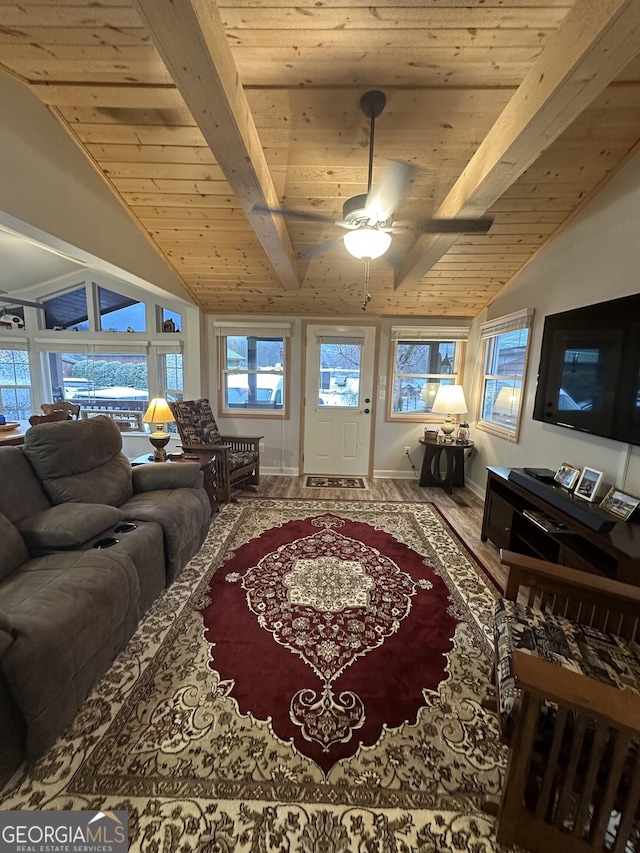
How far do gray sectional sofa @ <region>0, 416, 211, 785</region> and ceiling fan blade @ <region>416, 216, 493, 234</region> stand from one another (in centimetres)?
229

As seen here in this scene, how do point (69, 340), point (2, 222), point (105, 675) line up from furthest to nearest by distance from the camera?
1. point (69, 340)
2. point (2, 222)
3. point (105, 675)

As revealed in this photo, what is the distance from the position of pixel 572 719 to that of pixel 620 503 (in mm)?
1361

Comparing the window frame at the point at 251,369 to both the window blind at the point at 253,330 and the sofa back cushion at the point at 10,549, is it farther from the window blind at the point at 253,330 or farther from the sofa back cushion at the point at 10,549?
the sofa back cushion at the point at 10,549

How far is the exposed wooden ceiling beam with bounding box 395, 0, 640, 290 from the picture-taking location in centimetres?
106

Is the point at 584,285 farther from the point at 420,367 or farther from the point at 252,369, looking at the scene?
the point at 252,369

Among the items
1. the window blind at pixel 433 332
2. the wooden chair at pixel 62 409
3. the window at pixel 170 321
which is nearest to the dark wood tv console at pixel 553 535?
the window blind at pixel 433 332

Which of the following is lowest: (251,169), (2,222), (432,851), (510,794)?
(432,851)

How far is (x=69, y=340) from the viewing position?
4.68m

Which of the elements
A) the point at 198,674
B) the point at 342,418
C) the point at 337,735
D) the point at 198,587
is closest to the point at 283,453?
the point at 342,418

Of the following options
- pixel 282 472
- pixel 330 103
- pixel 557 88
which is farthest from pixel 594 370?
pixel 282 472

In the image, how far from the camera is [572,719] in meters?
1.01

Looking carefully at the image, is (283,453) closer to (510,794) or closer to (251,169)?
(251,169)

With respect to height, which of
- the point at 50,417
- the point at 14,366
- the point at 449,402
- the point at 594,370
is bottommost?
the point at 50,417

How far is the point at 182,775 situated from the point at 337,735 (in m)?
0.56
